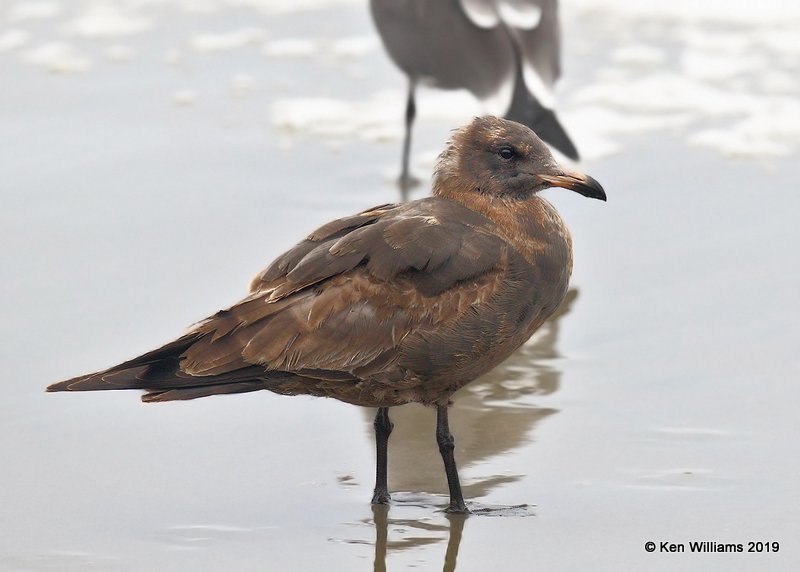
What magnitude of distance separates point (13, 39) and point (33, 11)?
0.52 metres

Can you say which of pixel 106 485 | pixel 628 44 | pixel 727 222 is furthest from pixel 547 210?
pixel 628 44

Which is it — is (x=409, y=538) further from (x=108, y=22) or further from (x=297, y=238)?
(x=108, y=22)

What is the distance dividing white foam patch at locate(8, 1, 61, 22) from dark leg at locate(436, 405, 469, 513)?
5.67 m

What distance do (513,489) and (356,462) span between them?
522 mm

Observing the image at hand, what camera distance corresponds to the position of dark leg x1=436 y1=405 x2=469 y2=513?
4.33 m

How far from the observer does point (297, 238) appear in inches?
252

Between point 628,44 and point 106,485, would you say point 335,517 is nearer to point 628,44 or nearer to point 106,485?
point 106,485

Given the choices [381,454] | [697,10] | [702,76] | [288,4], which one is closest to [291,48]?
[288,4]

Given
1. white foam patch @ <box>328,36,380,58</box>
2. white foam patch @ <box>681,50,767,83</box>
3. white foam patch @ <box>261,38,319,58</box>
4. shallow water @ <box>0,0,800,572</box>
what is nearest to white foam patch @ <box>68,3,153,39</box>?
shallow water @ <box>0,0,800,572</box>

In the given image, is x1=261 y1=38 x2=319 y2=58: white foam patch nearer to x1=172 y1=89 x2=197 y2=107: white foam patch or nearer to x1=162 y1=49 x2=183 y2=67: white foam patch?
x1=162 y1=49 x2=183 y2=67: white foam patch

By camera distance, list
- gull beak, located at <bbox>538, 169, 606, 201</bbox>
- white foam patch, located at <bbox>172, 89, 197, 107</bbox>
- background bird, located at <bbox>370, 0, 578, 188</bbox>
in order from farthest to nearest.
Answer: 1. white foam patch, located at <bbox>172, 89, 197, 107</bbox>
2. background bird, located at <bbox>370, 0, 578, 188</bbox>
3. gull beak, located at <bbox>538, 169, 606, 201</bbox>

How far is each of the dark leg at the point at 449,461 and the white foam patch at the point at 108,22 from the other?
5.13m

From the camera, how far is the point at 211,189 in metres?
6.93

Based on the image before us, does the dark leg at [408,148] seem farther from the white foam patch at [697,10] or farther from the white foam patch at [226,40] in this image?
A: the white foam patch at [697,10]
